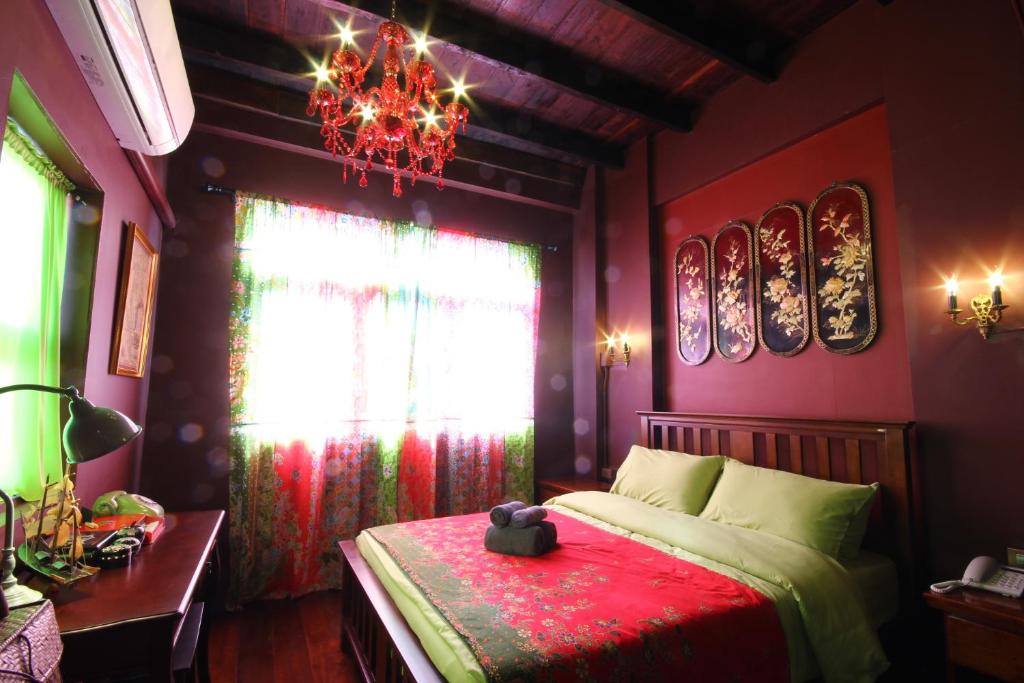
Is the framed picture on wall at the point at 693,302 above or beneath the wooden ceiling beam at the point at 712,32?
beneath

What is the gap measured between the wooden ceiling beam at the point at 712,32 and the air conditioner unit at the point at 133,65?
1.80m

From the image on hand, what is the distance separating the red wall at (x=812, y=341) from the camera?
238 centimetres

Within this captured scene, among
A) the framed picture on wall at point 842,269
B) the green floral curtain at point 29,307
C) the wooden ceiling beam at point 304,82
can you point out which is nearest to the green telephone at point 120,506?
the green floral curtain at point 29,307

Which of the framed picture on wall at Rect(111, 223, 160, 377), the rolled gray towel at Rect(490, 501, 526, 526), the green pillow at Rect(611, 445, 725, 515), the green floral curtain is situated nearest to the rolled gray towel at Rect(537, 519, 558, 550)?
the rolled gray towel at Rect(490, 501, 526, 526)

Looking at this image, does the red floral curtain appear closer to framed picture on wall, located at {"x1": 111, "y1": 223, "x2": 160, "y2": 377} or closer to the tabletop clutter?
framed picture on wall, located at {"x1": 111, "y1": 223, "x2": 160, "y2": 377}

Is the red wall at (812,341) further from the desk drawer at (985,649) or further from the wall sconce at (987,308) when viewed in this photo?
the desk drawer at (985,649)

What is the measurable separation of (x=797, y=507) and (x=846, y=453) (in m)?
0.45

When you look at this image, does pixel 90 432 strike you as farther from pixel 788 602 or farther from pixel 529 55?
pixel 529 55

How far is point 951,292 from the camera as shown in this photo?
6.81 ft

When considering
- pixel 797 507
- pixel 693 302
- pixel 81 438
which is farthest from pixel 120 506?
pixel 693 302

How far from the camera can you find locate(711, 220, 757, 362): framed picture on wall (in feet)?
9.92

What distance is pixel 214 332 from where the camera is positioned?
329cm

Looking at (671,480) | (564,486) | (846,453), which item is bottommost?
Answer: (564,486)

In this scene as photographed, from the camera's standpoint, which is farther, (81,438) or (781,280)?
(781,280)
